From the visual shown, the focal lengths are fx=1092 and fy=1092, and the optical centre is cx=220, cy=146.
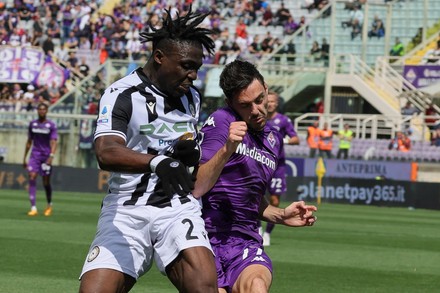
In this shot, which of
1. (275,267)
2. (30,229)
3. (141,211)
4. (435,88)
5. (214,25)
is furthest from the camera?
(214,25)

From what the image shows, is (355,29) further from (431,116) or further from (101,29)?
(101,29)

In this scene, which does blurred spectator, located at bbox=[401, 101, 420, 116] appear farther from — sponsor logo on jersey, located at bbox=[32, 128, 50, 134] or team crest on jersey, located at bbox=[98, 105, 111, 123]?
team crest on jersey, located at bbox=[98, 105, 111, 123]

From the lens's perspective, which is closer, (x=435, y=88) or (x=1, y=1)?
(x=435, y=88)

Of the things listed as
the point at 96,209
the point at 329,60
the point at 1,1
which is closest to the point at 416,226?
the point at 96,209

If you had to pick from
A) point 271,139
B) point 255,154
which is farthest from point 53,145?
point 255,154

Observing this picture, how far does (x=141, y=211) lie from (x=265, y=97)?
136 cm

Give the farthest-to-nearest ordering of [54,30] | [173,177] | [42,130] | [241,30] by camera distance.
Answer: [54,30], [241,30], [42,130], [173,177]

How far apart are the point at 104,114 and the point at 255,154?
4.96ft

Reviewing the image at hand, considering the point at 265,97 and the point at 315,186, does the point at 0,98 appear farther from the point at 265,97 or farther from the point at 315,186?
the point at 265,97

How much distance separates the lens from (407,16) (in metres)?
42.0

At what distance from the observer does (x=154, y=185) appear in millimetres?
6973

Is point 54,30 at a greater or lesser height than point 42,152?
greater

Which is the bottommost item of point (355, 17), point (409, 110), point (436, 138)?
point (436, 138)

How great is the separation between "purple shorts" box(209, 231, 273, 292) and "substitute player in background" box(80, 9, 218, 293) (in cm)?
65
